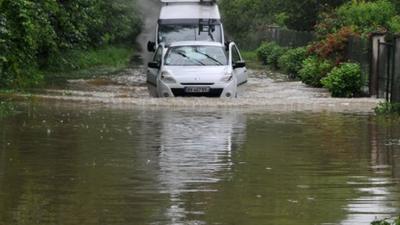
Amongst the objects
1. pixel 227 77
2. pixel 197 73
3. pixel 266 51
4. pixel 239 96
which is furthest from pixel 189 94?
pixel 266 51

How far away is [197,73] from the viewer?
23516mm

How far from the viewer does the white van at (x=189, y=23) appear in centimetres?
3072

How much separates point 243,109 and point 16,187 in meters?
10.6

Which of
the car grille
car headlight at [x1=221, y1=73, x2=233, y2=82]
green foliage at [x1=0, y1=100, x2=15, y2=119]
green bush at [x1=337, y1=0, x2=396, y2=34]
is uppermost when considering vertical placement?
green bush at [x1=337, y1=0, x2=396, y2=34]

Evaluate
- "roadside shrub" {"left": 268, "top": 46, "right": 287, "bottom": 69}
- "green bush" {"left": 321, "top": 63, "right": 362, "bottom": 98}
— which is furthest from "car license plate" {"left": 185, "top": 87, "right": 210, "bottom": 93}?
"roadside shrub" {"left": 268, "top": 46, "right": 287, "bottom": 69}

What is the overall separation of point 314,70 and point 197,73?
799cm

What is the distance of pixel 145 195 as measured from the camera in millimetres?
9883

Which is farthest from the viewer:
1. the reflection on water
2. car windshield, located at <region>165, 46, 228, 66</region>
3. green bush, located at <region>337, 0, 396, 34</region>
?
green bush, located at <region>337, 0, 396, 34</region>

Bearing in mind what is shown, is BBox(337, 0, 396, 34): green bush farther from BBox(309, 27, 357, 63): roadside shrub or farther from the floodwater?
the floodwater

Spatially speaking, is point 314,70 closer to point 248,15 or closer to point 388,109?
point 388,109

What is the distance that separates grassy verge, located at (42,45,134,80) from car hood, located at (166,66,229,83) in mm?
7854

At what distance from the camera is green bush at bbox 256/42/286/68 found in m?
43.4

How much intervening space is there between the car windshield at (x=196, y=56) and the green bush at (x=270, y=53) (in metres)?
17.5

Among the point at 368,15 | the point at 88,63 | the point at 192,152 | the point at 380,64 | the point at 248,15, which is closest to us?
the point at 192,152
